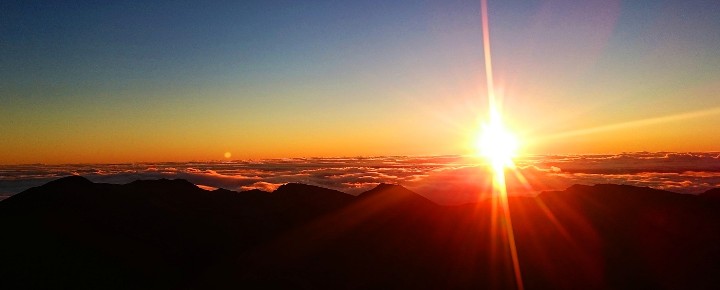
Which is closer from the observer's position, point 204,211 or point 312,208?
point 204,211

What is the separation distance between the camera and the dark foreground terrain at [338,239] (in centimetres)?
4866

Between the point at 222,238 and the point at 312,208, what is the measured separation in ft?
50.2

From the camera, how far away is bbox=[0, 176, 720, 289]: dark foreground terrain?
48656 mm

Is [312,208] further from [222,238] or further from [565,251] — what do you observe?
[565,251]

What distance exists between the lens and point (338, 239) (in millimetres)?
59438

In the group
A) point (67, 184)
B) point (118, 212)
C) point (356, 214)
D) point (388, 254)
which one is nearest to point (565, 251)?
point (388, 254)

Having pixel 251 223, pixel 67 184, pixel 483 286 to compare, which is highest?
pixel 67 184

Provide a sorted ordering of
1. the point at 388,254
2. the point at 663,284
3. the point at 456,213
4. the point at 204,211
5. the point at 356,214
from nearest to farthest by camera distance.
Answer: the point at 663,284 < the point at 388,254 < the point at 204,211 < the point at 356,214 < the point at 456,213

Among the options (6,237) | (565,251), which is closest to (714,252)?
(565,251)

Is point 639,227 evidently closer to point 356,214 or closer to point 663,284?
point 663,284

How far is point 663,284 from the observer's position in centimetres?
5434

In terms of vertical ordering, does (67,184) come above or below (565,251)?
above

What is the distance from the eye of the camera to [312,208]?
6875cm

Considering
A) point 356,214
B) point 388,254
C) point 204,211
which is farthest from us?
point 356,214
